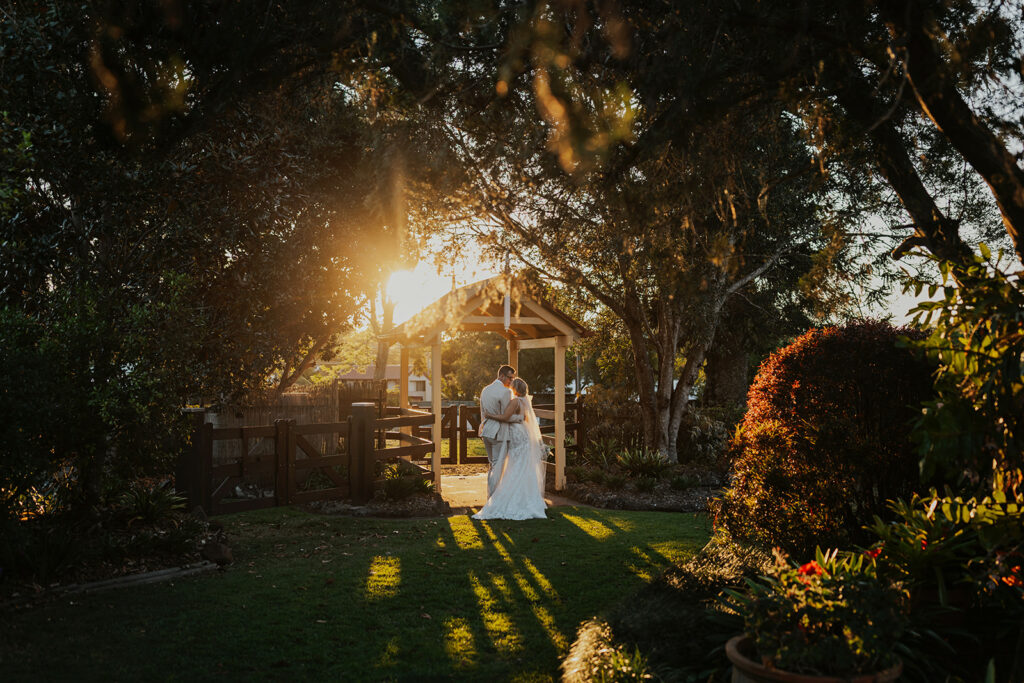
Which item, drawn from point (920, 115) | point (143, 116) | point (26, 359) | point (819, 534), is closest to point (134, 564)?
point (26, 359)

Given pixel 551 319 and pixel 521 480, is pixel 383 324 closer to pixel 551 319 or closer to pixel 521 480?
pixel 551 319

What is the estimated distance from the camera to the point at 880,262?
1417 centimetres

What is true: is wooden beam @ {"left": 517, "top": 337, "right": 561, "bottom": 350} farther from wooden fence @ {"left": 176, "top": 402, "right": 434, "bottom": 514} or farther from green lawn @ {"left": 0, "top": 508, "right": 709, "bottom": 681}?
green lawn @ {"left": 0, "top": 508, "right": 709, "bottom": 681}

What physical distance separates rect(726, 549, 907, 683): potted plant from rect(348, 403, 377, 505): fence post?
9.04 meters

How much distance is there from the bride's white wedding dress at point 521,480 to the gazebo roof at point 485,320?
2.04 m

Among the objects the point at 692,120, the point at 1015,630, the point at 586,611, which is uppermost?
the point at 692,120

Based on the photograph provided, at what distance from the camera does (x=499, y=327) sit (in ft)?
49.2

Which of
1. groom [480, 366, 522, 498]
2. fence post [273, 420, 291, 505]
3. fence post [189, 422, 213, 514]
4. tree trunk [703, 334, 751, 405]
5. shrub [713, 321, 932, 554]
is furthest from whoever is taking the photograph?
tree trunk [703, 334, 751, 405]

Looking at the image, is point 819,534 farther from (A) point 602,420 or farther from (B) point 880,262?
(A) point 602,420

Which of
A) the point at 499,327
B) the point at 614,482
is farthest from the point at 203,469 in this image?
the point at 614,482

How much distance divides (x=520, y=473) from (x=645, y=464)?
3.65m

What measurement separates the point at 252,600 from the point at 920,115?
22.6 feet

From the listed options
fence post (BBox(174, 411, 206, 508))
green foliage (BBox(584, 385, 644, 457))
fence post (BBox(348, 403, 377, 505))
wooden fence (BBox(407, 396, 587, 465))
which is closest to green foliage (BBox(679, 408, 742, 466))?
green foliage (BBox(584, 385, 644, 457))

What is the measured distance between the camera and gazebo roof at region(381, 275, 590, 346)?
12930 mm
